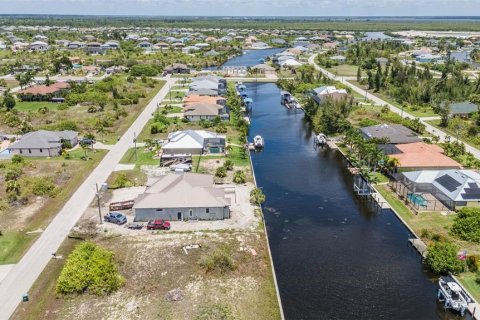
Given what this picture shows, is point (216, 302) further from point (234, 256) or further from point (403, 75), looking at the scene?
point (403, 75)

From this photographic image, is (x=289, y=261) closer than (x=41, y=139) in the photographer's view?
Yes

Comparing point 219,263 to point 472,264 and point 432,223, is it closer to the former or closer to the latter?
point 472,264

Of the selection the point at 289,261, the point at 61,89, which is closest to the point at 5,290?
the point at 289,261

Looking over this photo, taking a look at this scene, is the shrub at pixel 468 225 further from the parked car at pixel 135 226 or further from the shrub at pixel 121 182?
the shrub at pixel 121 182

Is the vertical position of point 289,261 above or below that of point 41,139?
below

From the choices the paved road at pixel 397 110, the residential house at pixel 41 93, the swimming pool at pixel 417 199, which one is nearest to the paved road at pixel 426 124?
the paved road at pixel 397 110

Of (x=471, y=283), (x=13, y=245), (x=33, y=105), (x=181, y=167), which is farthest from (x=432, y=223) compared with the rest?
(x=33, y=105)

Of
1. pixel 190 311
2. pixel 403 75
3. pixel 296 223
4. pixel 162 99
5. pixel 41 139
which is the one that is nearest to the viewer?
pixel 190 311
